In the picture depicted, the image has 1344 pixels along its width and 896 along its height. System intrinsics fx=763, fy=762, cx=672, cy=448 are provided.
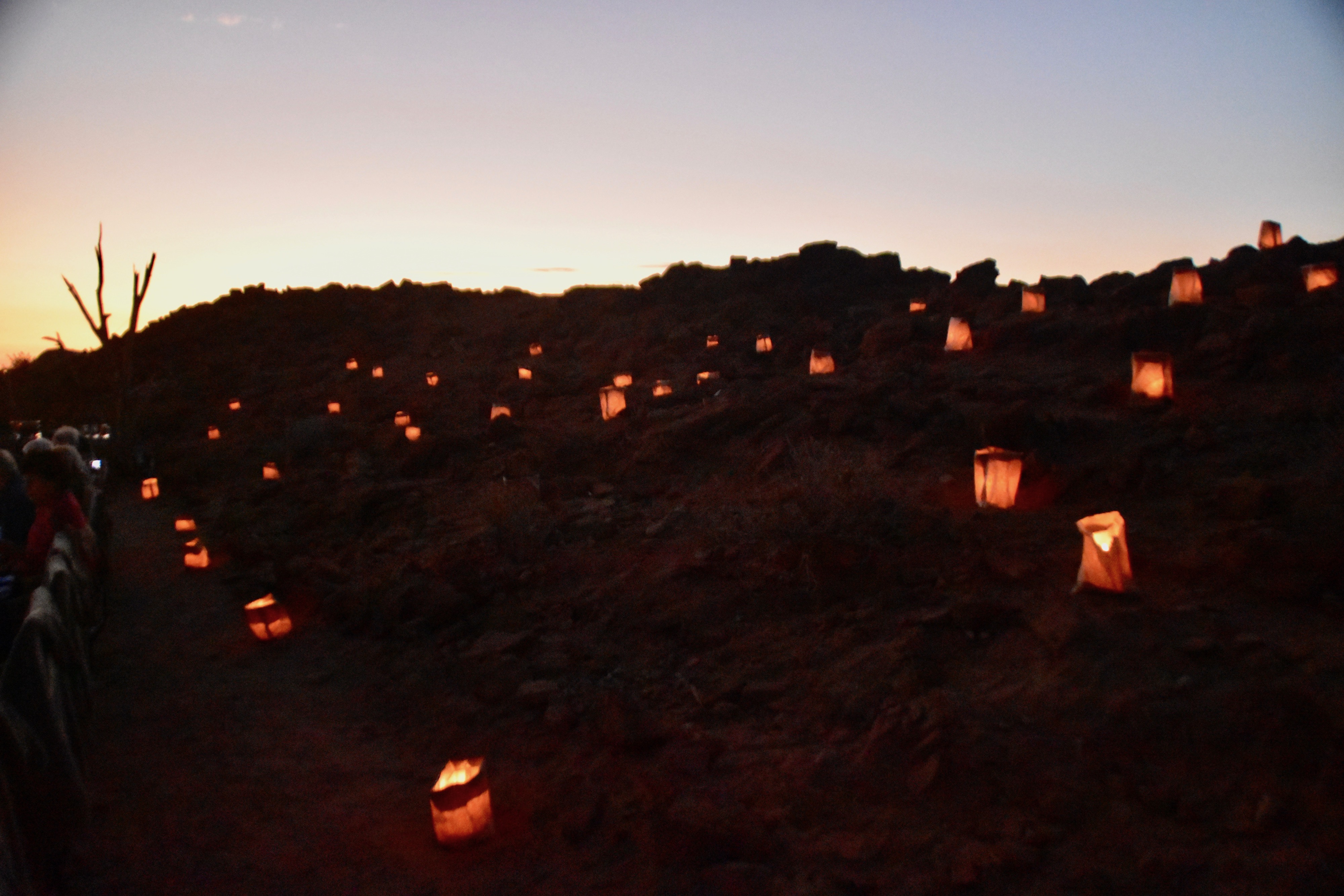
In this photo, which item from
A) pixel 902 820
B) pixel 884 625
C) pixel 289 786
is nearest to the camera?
pixel 902 820

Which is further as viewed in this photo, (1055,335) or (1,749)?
(1055,335)

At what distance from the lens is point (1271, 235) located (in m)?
13.4

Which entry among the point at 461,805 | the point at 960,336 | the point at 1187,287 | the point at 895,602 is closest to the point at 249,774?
the point at 461,805

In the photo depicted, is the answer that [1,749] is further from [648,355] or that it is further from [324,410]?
[324,410]

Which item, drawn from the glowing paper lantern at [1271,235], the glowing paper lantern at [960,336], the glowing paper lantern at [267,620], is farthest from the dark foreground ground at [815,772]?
the glowing paper lantern at [1271,235]

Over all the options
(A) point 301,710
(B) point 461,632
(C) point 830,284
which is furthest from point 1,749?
(C) point 830,284

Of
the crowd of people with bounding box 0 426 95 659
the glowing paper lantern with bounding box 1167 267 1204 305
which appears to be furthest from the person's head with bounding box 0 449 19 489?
the glowing paper lantern with bounding box 1167 267 1204 305

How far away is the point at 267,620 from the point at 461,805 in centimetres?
368

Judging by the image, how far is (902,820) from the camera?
337 centimetres

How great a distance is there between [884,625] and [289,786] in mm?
3575

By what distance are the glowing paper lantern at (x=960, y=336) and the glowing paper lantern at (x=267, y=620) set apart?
33.6 ft

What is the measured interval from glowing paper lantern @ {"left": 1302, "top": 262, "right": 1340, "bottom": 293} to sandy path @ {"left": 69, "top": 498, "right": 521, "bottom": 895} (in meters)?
12.3

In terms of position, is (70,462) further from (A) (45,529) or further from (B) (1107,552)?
(B) (1107,552)

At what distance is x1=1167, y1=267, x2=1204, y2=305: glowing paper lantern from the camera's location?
35.4 ft
